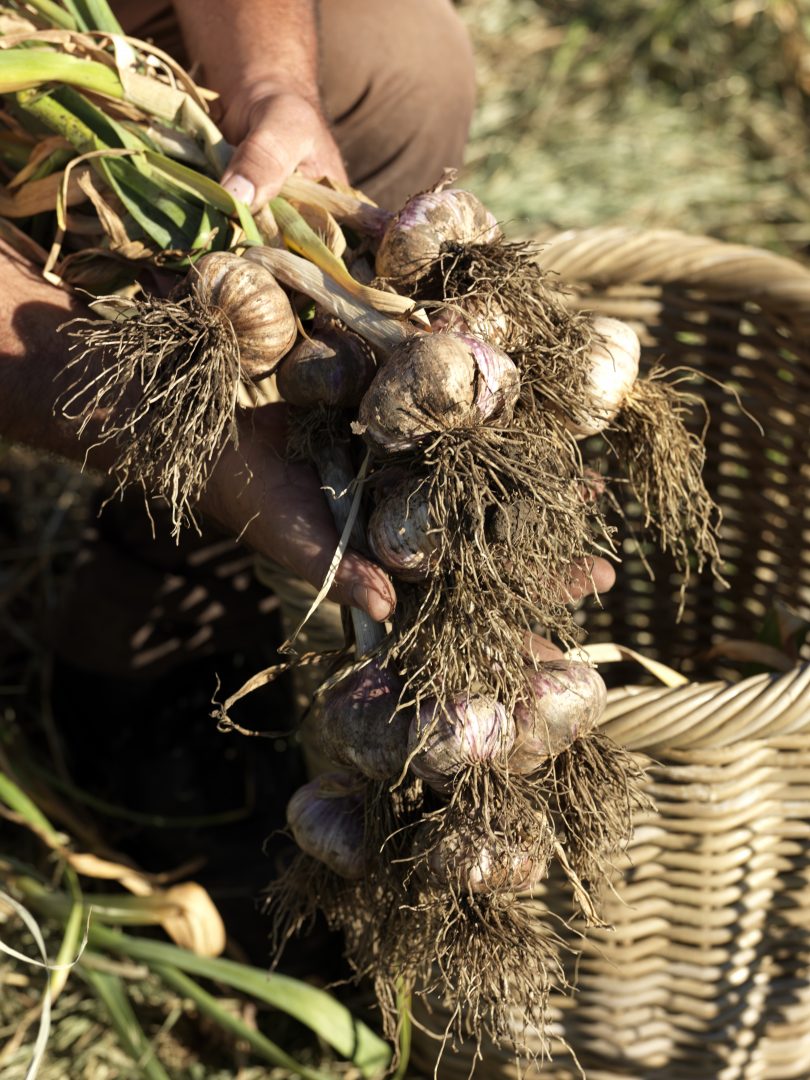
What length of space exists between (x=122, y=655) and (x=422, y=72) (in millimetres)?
943

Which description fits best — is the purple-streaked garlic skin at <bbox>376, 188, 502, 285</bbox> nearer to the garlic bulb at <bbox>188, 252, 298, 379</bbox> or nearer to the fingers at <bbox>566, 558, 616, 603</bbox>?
the garlic bulb at <bbox>188, 252, 298, 379</bbox>

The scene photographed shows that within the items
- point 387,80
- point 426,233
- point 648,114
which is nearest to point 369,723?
point 426,233

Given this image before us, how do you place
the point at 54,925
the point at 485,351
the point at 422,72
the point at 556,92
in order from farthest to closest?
the point at 556,92 < the point at 422,72 < the point at 54,925 < the point at 485,351

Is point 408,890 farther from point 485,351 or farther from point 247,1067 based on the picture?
point 247,1067

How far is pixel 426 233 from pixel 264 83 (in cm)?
39

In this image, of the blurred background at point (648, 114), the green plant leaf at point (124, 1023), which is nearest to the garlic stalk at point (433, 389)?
the green plant leaf at point (124, 1023)

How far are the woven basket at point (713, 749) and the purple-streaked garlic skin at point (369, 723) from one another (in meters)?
0.20

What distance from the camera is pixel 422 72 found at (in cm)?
164

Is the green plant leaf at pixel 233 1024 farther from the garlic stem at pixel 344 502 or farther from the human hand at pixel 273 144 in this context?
the human hand at pixel 273 144

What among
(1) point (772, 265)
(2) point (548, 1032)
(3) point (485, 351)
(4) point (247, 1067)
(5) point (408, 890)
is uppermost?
(3) point (485, 351)

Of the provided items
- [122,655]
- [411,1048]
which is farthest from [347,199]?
[411,1048]

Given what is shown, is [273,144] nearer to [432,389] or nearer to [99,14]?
[99,14]

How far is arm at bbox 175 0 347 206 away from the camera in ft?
3.55

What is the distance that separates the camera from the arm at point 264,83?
1082mm
